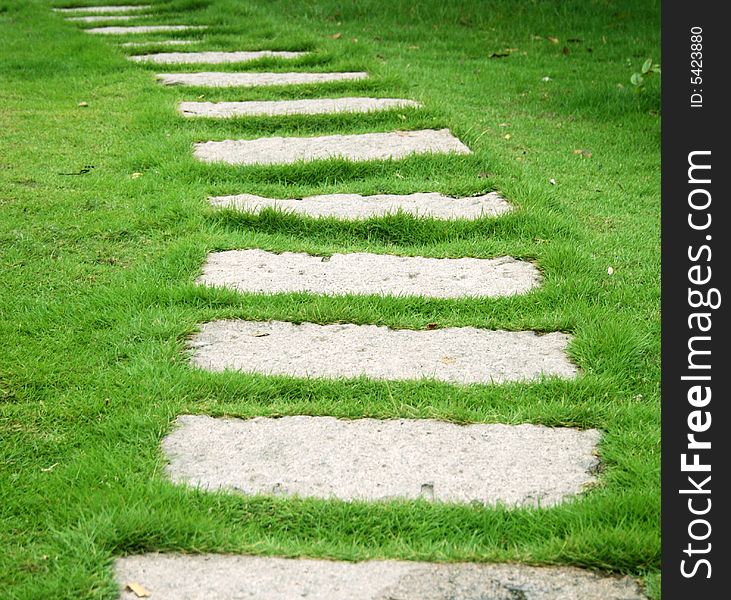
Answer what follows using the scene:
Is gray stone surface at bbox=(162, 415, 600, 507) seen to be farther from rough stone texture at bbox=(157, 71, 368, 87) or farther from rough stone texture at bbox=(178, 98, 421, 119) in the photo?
rough stone texture at bbox=(157, 71, 368, 87)

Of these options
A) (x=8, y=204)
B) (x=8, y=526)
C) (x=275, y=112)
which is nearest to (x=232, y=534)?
(x=8, y=526)

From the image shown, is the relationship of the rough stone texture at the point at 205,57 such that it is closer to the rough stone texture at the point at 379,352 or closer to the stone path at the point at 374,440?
the stone path at the point at 374,440

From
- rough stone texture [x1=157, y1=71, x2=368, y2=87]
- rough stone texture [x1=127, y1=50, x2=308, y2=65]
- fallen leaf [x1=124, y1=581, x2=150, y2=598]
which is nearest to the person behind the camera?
fallen leaf [x1=124, y1=581, x2=150, y2=598]

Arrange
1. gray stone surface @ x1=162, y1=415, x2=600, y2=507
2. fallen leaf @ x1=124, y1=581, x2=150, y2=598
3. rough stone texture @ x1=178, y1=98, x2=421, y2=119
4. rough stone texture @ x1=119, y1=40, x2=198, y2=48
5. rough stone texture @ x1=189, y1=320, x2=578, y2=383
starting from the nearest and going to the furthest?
fallen leaf @ x1=124, y1=581, x2=150, y2=598
gray stone surface @ x1=162, y1=415, x2=600, y2=507
rough stone texture @ x1=189, y1=320, x2=578, y2=383
rough stone texture @ x1=178, y1=98, x2=421, y2=119
rough stone texture @ x1=119, y1=40, x2=198, y2=48

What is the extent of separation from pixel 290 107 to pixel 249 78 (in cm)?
87

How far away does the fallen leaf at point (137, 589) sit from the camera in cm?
200

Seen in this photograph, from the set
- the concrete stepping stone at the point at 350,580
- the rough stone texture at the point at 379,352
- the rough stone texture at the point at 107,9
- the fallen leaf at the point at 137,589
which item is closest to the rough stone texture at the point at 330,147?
the rough stone texture at the point at 379,352

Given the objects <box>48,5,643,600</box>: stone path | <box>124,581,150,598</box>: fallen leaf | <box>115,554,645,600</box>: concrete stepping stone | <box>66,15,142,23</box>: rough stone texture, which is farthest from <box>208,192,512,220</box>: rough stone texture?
<box>66,15,142,23</box>: rough stone texture

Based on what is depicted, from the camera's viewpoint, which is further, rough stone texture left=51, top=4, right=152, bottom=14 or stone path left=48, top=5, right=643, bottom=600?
rough stone texture left=51, top=4, right=152, bottom=14

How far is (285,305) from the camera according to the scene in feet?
11.1

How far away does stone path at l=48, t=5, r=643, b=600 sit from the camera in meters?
2.06
